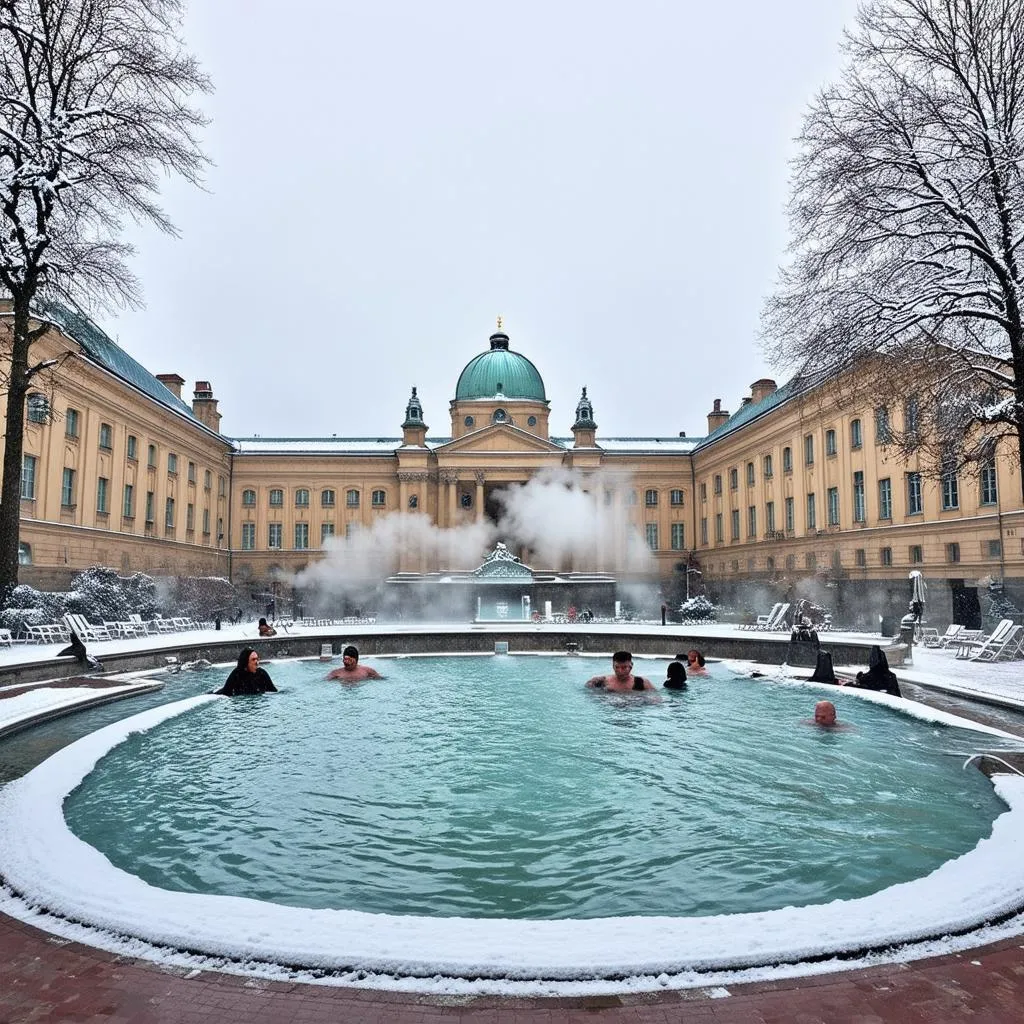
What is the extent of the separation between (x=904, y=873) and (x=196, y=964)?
4876mm

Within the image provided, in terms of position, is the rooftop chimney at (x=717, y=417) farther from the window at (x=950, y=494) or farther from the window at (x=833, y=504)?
the window at (x=950, y=494)

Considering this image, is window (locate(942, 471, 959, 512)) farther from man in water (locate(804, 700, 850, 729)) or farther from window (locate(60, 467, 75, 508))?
window (locate(60, 467, 75, 508))

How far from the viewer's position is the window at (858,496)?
3594 cm

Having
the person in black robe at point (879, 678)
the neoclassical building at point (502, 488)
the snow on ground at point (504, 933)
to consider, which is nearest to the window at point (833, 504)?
the neoclassical building at point (502, 488)

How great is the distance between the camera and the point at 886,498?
34.1m

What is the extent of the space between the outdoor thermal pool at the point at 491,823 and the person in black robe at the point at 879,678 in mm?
998

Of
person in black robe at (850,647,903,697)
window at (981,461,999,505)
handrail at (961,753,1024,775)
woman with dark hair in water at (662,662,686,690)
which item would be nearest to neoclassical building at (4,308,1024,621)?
window at (981,461,999,505)

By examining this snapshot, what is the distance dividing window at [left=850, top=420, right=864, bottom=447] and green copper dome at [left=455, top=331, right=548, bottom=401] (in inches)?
1197

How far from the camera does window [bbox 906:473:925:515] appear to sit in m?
31.6

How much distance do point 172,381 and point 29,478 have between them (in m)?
25.6

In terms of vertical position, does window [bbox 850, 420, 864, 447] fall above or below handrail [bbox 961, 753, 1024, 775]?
above

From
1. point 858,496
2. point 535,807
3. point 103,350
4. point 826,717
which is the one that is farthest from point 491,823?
point 103,350

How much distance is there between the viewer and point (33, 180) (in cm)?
1602

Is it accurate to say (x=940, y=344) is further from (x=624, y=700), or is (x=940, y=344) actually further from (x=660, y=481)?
(x=660, y=481)
